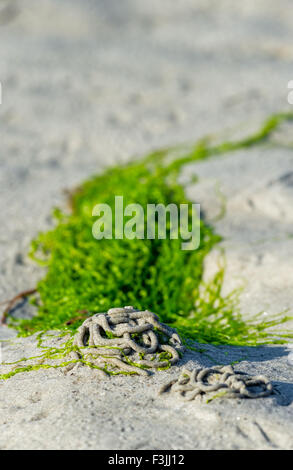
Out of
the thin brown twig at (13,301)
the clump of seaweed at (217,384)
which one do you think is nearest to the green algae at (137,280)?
the thin brown twig at (13,301)

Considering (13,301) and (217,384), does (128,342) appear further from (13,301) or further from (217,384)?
(13,301)

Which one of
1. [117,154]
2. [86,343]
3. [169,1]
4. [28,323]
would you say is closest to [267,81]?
[117,154]

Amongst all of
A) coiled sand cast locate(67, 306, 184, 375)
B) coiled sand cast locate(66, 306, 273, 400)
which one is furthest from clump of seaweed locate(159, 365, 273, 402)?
coiled sand cast locate(67, 306, 184, 375)

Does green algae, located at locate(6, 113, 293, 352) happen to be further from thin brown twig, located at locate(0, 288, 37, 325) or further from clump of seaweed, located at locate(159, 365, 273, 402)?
clump of seaweed, located at locate(159, 365, 273, 402)

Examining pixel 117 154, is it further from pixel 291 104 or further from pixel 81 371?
pixel 81 371

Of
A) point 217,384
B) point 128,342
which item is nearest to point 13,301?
point 128,342

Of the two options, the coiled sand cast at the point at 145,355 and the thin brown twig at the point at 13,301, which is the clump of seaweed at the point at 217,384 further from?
the thin brown twig at the point at 13,301
